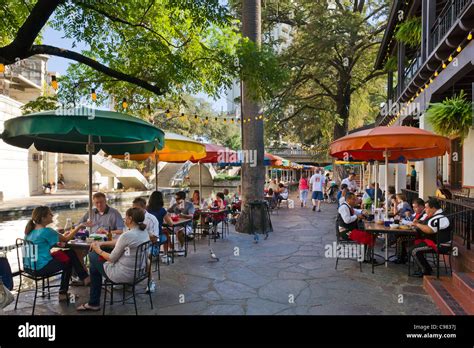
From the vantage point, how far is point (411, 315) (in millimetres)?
4305

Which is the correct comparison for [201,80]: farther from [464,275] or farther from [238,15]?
[238,15]

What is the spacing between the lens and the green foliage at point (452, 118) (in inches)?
248

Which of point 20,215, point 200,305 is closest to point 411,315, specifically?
point 200,305

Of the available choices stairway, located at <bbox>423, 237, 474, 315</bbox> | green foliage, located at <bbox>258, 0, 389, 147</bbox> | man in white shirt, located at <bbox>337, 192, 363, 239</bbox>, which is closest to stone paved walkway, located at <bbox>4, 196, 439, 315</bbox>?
stairway, located at <bbox>423, 237, 474, 315</bbox>

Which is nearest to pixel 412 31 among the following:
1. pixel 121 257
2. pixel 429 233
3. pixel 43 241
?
pixel 429 233

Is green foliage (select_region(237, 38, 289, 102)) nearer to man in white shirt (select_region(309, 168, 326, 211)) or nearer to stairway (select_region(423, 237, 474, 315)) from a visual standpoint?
stairway (select_region(423, 237, 474, 315))

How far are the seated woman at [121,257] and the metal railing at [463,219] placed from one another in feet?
16.4

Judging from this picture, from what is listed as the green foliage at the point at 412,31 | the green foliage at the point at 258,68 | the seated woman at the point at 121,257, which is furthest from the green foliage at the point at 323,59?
the seated woman at the point at 121,257

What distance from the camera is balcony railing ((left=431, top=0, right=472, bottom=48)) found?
717 centimetres

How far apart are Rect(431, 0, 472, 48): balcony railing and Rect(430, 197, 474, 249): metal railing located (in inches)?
136
